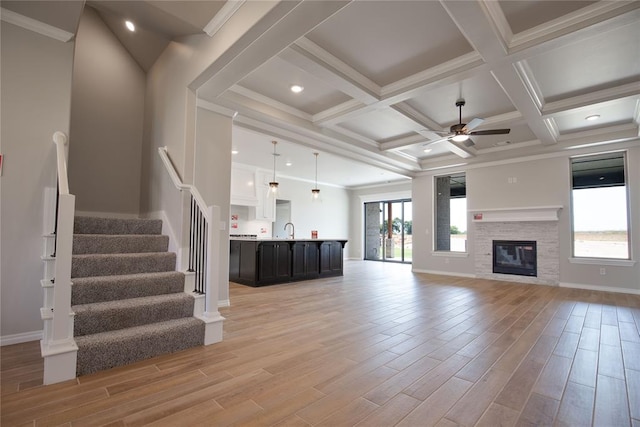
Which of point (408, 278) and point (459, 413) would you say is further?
point (408, 278)

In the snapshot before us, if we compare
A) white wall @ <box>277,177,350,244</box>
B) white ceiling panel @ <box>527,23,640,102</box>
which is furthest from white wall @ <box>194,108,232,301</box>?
white wall @ <box>277,177,350,244</box>

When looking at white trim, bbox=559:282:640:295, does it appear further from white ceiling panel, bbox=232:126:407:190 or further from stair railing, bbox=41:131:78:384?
stair railing, bbox=41:131:78:384

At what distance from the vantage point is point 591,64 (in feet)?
12.3

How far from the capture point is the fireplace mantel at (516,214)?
6.59 meters

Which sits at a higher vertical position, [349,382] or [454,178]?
[454,178]

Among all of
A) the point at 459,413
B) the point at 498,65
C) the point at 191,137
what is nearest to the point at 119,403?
the point at 459,413

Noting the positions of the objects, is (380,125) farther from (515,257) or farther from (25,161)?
(25,161)

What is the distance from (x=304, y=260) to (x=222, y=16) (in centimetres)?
501

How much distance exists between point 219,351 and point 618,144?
26.0 ft

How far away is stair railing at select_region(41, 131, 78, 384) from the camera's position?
2.13m

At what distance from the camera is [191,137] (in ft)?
12.1

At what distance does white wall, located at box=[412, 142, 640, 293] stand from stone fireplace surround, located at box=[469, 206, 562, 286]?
0.13 meters

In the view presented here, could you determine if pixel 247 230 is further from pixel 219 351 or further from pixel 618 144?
pixel 618 144

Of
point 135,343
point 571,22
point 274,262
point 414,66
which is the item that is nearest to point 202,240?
point 135,343
